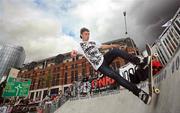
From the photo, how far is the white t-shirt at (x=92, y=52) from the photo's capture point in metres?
4.38

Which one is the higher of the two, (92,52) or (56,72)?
(56,72)

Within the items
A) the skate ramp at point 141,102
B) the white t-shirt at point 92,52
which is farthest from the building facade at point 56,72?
the white t-shirt at point 92,52

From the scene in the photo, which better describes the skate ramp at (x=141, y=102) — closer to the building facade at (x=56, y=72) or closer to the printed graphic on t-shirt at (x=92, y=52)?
the printed graphic on t-shirt at (x=92, y=52)

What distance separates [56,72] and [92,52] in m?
67.6

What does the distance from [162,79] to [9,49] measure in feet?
605

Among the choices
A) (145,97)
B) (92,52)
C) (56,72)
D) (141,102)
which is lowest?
(145,97)

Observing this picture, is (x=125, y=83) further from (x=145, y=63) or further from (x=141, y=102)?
(x=141, y=102)

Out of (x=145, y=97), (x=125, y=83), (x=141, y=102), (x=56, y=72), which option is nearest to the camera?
(x=145, y=97)

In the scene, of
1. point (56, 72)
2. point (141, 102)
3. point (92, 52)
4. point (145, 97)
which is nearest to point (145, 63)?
point (145, 97)

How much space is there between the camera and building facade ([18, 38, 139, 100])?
6400cm

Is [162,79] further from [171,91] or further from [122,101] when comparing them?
[122,101]

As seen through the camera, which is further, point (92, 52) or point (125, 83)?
point (92, 52)

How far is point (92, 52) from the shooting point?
4.55 metres

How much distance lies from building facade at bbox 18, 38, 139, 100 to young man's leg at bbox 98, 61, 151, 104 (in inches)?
2134
